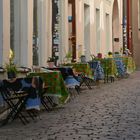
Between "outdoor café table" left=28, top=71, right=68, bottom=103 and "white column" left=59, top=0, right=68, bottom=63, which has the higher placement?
"white column" left=59, top=0, right=68, bottom=63

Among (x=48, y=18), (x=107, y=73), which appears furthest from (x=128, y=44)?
(x=48, y=18)

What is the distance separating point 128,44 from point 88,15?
15.8 metres

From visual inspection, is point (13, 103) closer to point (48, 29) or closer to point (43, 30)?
point (43, 30)

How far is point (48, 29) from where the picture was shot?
69.4 ft

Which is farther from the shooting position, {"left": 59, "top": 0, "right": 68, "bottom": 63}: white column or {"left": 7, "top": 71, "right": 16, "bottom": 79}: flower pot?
{"left": 59, "top": 0, "right": 68, "bottom": 63}: white column

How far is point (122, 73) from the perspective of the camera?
2778cm

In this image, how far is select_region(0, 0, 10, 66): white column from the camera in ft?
53.3

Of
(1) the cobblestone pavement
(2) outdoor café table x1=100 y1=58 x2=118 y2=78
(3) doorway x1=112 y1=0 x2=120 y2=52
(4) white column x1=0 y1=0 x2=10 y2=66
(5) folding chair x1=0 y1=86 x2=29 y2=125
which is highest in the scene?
(3) doorway x1=112 y1=0 x2=120 y2=52

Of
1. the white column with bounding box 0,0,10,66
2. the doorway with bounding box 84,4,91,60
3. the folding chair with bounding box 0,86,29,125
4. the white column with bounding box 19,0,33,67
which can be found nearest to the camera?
the folding chair with bounding box 0,86,29,125

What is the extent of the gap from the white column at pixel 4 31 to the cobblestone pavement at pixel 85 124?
242 centimetres

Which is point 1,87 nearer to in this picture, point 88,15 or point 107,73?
point 107,73

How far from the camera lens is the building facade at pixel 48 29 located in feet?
58.6

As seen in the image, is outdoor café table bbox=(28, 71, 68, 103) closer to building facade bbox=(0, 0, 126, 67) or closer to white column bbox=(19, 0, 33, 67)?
building facade bbox=(0, 0, 126, 67)

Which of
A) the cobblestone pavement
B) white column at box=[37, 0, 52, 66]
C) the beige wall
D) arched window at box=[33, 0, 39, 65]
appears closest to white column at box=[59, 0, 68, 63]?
white column at box=[37, 0, 52, 66]
